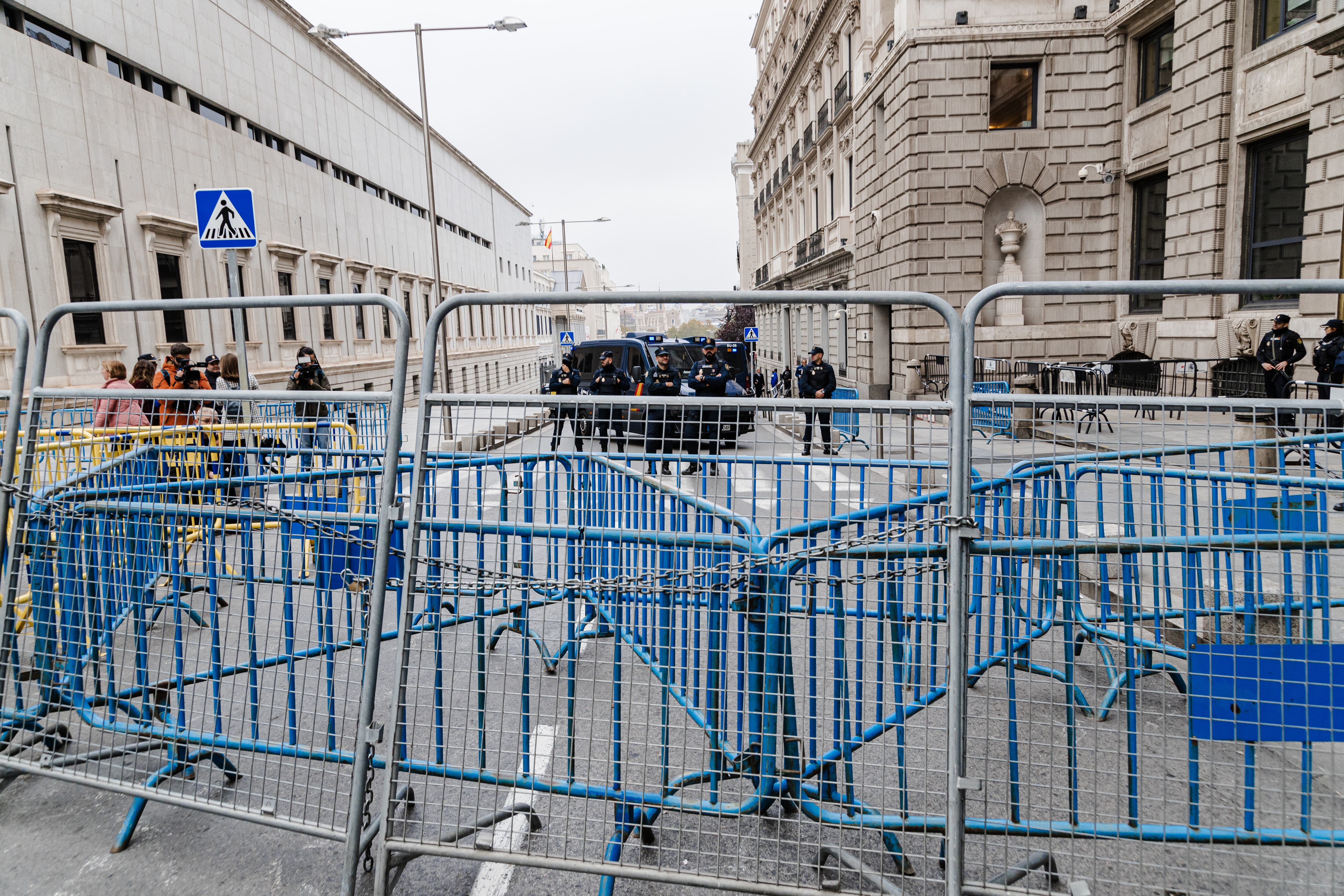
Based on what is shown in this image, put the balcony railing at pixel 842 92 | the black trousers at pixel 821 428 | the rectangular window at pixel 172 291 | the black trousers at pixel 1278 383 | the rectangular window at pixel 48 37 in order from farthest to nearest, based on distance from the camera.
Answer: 1. the balcony railing at pixel 842 92
2. the rectangular window at pixel 172 291
3. the rectangular window at pixel 48 37
4. the black trousers at pixel 1278 383
5. the black trousers at pixel 821 428

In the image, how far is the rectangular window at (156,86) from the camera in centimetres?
1980

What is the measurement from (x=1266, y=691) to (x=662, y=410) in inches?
116

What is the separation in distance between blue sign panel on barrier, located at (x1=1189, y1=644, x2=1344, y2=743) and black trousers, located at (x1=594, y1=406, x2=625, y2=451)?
2215 millimetres

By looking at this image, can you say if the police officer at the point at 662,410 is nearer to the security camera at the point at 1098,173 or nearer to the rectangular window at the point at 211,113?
the security camera at the point at 1098,173

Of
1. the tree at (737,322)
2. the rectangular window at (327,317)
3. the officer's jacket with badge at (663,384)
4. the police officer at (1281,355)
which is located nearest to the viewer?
the police officer at (1281,355)

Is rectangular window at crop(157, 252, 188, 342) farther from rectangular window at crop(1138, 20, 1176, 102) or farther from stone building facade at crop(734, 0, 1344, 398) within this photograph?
rectangular window at crop(1138, 20, 1176, 102)

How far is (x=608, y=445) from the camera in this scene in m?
3.61

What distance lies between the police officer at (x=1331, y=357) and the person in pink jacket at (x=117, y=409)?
14.2m

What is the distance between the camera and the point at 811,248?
3900cm

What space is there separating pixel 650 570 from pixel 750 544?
42 centimetres

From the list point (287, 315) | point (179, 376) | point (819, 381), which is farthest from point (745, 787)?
point (287, 315)

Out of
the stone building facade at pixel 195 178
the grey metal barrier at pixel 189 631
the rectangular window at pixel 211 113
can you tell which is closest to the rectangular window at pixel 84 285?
the stone building facade at pixel 195 178

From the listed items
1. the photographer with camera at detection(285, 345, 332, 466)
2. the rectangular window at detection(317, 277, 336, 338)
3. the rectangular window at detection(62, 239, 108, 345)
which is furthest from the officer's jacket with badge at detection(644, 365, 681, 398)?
the rectangular window at detection(317, 277, 336, 338)

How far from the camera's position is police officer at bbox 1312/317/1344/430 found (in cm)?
1163
